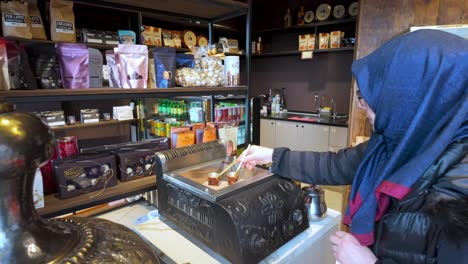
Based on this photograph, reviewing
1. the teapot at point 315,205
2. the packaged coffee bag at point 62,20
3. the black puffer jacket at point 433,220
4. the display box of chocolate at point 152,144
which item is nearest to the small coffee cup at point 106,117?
the packaged coffee bag at point 62,20

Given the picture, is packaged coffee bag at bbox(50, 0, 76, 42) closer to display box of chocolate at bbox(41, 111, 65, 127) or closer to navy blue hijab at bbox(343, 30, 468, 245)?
display box of chocolate at bbox(41, 111, 65, 127)

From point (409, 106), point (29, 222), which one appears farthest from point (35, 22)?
point (409, 106)

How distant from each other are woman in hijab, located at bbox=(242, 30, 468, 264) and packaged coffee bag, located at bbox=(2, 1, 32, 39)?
2187 millimetres

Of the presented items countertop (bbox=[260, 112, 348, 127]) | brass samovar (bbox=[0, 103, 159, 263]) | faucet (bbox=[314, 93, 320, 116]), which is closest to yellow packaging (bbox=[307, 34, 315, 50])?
faucet (bbox=[314, 93, 320, 116])

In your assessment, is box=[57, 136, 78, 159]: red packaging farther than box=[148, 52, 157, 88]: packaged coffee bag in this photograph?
No

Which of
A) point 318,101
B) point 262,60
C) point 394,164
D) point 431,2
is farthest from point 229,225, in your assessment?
point 262,60

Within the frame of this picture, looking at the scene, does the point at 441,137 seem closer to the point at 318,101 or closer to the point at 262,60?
the point at 318,101

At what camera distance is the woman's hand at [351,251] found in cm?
82

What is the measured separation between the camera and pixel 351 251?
86 cm

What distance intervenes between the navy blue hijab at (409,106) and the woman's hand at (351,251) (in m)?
0.03

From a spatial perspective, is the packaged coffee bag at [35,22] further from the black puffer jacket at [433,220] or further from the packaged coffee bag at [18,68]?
the black puffer jacket at [433,220]

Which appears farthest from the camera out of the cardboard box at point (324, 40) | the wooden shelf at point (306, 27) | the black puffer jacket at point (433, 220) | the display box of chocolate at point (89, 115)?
the cardboard box at point (324, 40)

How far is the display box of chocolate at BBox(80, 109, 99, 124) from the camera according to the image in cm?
288

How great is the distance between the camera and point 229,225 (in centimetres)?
78
